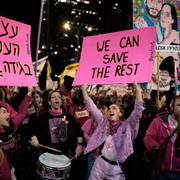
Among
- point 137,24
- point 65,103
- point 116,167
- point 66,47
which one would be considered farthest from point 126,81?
point 66,47

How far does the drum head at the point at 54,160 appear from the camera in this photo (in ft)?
18.2

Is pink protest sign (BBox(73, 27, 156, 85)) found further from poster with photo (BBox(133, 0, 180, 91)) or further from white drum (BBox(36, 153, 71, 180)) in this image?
poster with photo (BBox(133, 0, 180, 91))

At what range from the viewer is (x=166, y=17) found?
35.3 ft

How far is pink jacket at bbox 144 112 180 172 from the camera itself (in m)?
4.94

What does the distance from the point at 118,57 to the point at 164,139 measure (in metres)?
1.27

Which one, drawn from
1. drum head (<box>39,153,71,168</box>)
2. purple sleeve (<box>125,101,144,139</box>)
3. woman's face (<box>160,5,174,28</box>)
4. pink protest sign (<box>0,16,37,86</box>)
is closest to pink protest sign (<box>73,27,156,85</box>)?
purple sleeve (<box>125,101,144,139</box>)

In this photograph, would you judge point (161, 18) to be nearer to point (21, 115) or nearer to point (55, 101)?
point (55, 101)

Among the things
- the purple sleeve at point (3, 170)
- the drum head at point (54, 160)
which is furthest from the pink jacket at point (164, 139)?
the purple sleeve at point (3, 170)

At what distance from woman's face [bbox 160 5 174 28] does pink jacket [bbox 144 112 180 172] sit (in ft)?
19.3

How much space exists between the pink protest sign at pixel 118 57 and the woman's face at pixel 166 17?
16.9 ft

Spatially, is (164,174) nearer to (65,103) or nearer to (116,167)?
(116,167)

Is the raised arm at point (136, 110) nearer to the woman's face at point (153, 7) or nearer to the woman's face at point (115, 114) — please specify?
the woman's face at point (115, 114)

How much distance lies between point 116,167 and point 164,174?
2.11 ft

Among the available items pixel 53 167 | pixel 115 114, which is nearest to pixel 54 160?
pixel 53 167
